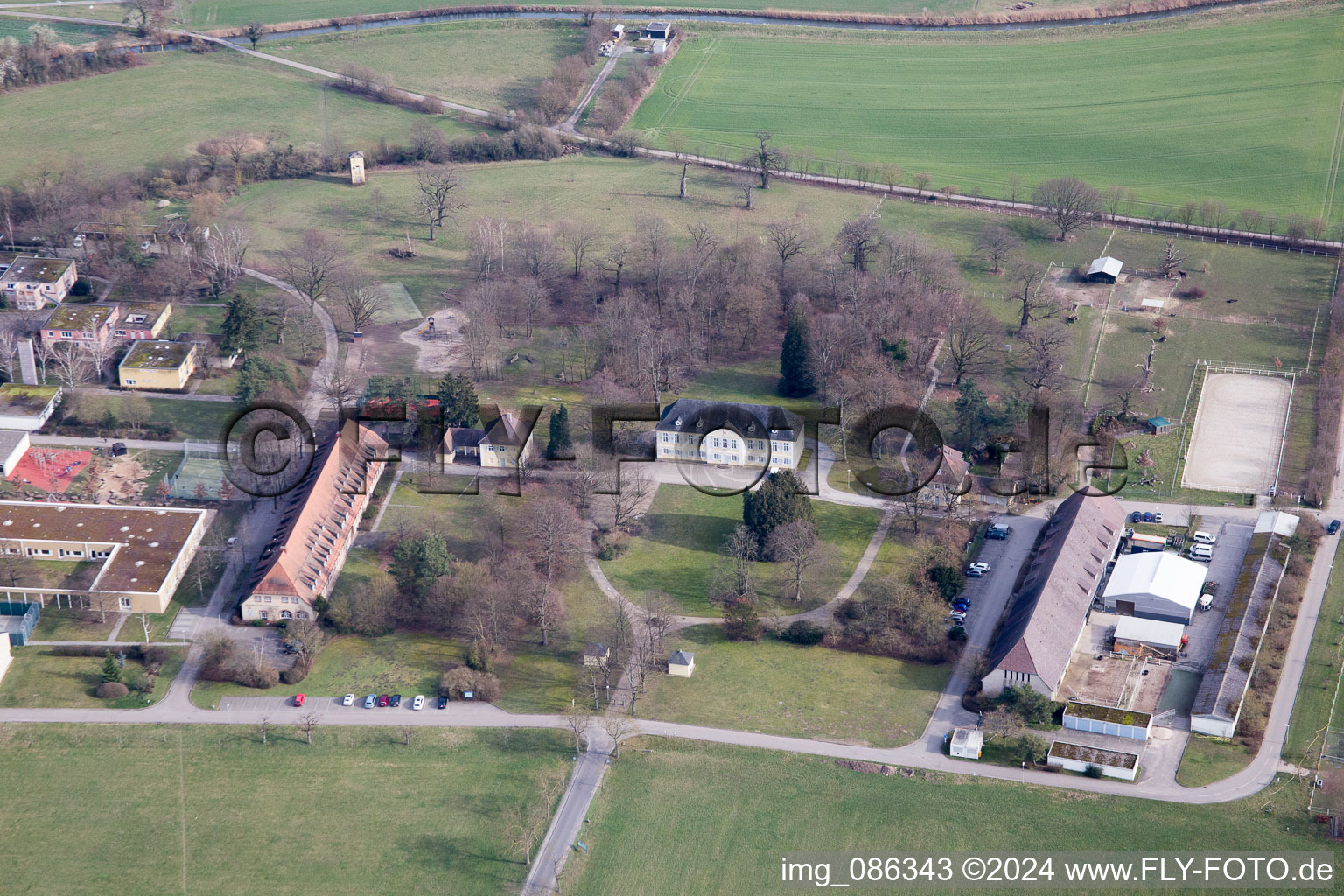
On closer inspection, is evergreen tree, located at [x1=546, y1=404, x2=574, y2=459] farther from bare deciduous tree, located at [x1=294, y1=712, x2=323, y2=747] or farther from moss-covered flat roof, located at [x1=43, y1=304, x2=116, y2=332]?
moss-covered flat roof, located at [x1=43, y1=304, x2=116, y2=332]

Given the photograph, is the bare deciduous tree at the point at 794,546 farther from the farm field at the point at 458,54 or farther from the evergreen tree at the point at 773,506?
the farm field at the point at 458,54

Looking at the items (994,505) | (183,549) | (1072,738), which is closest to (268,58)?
(183,549)

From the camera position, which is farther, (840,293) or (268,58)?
(268,58)

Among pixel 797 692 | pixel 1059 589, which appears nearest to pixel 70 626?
pixel 797 692

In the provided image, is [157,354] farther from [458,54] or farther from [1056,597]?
[458,54]

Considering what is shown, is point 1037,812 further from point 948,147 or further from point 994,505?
point 948,147

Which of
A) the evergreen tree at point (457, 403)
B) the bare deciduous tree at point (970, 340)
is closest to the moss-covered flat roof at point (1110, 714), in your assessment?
the bare deciduous tree at point (970, 340)
